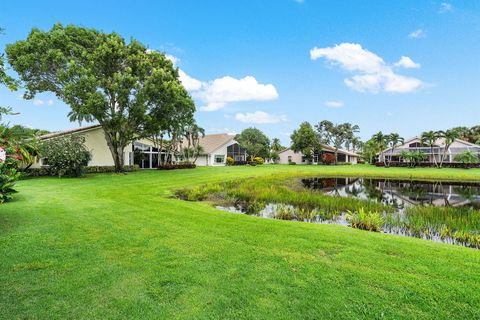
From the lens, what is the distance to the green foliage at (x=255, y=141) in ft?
188

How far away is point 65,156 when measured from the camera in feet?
63.3

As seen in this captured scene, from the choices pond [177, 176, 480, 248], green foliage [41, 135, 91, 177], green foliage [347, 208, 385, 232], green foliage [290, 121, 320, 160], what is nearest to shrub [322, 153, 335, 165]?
green foliage [290, 121, 320, 160]

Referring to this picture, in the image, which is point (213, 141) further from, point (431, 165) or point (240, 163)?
point (431, 165)

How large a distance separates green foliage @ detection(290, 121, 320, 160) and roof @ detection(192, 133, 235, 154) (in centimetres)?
1500

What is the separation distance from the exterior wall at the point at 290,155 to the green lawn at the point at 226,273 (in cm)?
5846

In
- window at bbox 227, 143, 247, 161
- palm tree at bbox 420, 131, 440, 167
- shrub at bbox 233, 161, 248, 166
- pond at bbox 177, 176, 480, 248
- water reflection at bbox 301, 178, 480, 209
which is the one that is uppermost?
palm tree at bbox 420, 131, 440, 167

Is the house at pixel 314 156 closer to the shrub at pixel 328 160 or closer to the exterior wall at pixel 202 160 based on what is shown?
the shrub at pixel 328 160

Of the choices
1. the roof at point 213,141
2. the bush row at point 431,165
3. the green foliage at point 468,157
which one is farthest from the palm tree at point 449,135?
the roof at point 213,141

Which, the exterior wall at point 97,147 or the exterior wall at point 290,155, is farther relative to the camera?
the exterior wall at point 290,155

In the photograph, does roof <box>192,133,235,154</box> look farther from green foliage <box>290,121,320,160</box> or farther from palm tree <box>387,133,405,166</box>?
palm tree <box>387,133,405,166</box>

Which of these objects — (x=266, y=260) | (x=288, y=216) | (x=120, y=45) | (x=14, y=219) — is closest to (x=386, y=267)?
(x=266, y=260)

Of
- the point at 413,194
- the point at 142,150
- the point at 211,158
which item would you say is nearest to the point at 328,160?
the point at 211,158

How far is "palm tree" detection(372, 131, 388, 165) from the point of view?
51.0 m

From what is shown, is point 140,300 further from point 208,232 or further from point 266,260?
point 208,232
